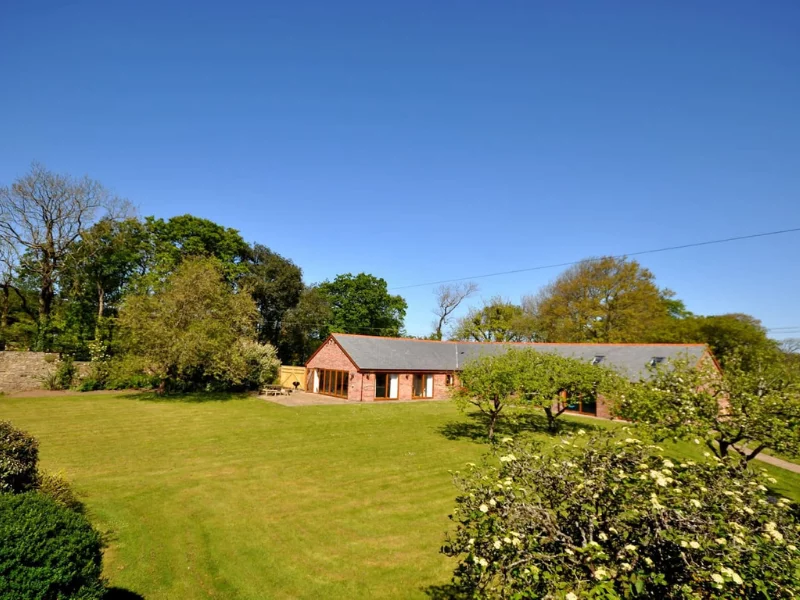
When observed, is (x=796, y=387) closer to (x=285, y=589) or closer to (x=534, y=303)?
(x=285, y=589)

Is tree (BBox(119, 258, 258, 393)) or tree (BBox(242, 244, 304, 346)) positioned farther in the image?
tree (BBox(242, 244, 304, 346))

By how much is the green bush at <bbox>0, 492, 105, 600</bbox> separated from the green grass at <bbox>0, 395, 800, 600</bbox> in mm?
1944

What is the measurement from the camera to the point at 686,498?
399cm

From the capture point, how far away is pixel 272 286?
44.2 m

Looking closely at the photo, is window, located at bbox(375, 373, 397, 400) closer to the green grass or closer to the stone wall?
the green grass

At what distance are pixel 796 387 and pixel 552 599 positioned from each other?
1122 centimetres

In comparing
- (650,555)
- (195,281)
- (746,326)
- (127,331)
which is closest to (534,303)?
(746,326)

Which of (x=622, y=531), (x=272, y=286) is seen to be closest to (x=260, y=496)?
(x=622, y=531)

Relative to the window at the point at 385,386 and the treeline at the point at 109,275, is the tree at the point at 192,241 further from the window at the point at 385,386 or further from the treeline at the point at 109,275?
the window at the point at 385,386

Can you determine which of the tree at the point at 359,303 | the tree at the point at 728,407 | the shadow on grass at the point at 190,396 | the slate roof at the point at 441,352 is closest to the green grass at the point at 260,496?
the shadow on grass at the point at 190,396

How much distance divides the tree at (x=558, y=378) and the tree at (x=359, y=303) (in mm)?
37992

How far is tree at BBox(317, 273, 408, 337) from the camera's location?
182 ft

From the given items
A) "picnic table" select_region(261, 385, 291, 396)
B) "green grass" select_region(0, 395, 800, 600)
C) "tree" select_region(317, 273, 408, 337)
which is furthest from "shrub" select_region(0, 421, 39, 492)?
"tree" select_region(317, 273, 408, 337)

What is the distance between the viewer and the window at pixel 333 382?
3168 centimetres
